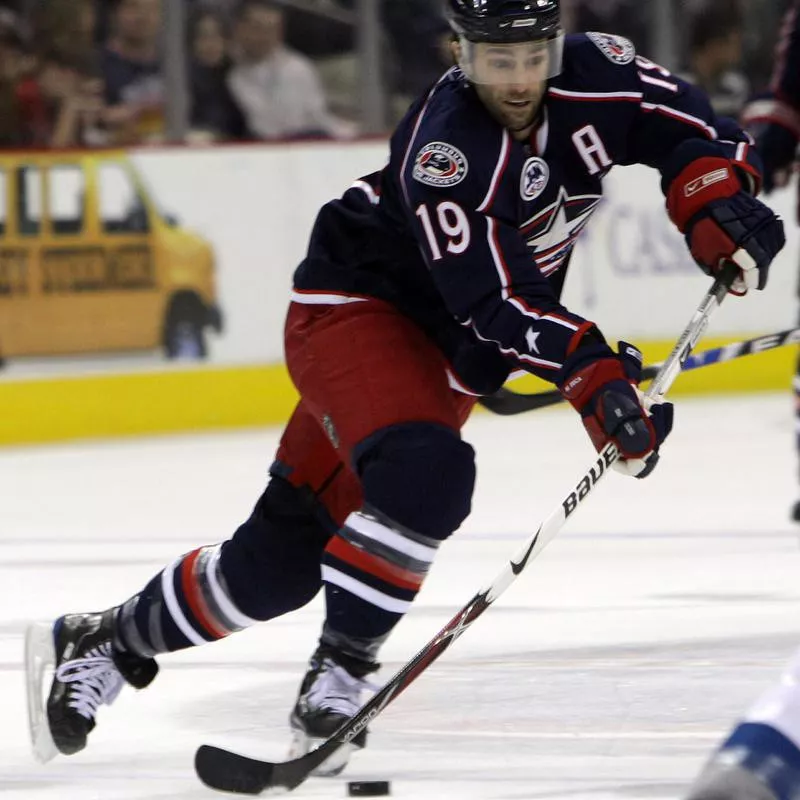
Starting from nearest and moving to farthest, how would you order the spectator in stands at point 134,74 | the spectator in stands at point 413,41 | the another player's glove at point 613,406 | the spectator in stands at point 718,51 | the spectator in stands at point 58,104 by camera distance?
the another player's glove at point 613,406 < the spectator in stands at point 58,104 < the spectator in stands at point 134,74 < the spectator in stands at point 413,41 < the spectator in stands at point 718,51

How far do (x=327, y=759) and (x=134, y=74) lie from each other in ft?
13.4

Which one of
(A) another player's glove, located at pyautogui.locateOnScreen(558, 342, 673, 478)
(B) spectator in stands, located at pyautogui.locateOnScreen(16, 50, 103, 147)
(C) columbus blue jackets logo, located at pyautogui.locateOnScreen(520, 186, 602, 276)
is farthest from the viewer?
(B) spectator in stands, located at pyautogui.locateOnScreen(16, 50, 103, 147)

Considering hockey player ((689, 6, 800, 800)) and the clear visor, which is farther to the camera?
the clear visor

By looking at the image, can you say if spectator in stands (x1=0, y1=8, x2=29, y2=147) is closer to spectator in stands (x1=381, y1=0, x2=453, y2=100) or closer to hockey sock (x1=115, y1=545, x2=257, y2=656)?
spectator in stands (x1=381, y1=0, x2=453, y2=100)

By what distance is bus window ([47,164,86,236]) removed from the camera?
5656mm

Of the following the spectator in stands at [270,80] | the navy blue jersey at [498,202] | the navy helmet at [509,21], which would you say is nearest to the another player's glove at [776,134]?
the navy blue jersey at [498,202]

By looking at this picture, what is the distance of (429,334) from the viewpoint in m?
2.49

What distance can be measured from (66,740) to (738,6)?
5.00m

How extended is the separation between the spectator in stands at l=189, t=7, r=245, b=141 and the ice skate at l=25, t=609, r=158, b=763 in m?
3.66

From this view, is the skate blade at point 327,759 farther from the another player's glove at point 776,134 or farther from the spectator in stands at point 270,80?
the spectator in stands at point 270,80

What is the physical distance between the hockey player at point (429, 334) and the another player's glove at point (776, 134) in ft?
4.99

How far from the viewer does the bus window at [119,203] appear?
18.7 ft

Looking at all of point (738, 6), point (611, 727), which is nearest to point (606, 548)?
point (611, 727)

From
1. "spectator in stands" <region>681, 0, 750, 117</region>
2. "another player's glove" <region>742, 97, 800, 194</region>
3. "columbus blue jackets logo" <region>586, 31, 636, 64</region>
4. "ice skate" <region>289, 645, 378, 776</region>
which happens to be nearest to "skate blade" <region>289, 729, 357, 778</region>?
"ice skate" <region>289, 645, 378, 776</region>
